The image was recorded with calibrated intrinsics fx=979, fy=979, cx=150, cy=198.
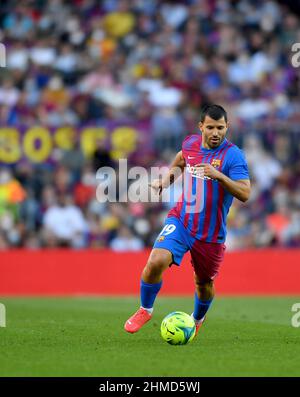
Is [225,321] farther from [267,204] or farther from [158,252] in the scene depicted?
[267,204]

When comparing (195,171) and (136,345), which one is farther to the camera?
(195,171)

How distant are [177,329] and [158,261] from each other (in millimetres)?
759

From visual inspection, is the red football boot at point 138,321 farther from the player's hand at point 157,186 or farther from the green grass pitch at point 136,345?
the player's hand at point 157,186

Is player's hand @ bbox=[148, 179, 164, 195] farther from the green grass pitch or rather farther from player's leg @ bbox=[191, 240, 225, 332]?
the green grass pitch

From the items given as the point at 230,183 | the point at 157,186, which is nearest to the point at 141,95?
the point at 157,186

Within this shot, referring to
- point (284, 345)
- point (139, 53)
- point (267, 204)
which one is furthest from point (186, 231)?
point (139, 53)

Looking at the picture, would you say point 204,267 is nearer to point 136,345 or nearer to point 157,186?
point 157,186

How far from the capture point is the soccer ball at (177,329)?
10484 millimetres

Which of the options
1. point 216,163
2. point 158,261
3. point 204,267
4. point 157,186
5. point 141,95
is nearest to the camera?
point 158,261

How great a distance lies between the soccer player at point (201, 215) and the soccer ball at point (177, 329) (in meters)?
0.45

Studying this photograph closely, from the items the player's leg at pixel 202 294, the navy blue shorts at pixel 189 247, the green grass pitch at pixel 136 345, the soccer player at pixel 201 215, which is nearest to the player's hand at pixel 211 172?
the soccer player at pixel 201 215

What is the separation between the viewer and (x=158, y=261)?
34.8 feet

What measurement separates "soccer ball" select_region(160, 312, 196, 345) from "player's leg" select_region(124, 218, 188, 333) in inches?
17.2

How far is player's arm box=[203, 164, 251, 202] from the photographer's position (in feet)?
33.3
